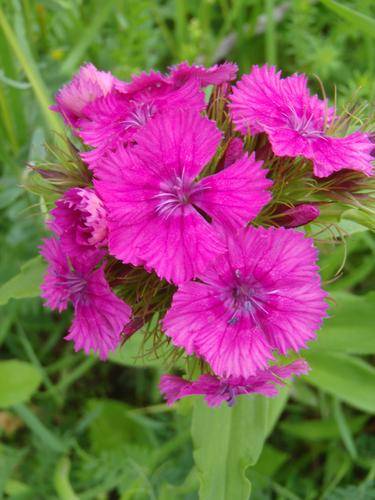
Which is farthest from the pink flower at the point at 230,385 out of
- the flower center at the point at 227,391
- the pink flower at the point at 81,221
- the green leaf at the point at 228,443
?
the pink flower at the point at 81,221

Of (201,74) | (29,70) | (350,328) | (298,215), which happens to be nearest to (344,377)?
(350,328)

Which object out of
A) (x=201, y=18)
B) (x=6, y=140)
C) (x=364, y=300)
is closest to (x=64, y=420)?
(x=6, y=140)

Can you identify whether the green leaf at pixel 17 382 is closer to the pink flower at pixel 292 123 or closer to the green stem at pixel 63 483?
the green stem at pixel 63 483

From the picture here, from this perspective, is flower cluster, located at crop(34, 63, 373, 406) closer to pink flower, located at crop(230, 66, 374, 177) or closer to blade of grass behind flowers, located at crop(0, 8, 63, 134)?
pink flower, located at crop(230, 66, 374, 177)

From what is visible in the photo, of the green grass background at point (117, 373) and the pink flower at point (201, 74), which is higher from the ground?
the pink flower at point (201, 74)

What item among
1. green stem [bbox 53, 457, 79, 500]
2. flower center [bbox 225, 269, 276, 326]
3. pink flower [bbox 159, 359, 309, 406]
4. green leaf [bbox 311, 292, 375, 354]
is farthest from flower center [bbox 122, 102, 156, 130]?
green stem [bbox 53, 457, 79, 500]

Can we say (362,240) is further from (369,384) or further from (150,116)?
(150,116)
